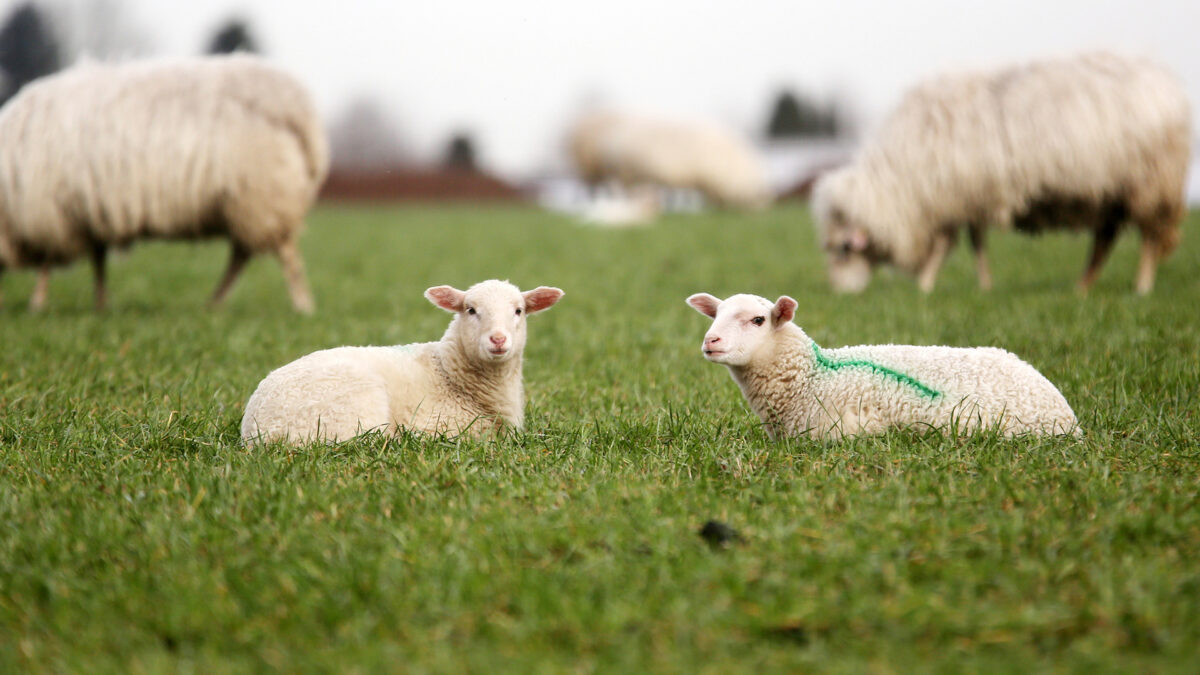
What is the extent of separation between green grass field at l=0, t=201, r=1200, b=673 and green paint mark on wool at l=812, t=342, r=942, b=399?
0.28 meters

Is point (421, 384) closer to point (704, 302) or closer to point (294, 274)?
point (704, 302)

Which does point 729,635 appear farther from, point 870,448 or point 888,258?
point 888,258

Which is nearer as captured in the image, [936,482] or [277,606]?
[277,606]

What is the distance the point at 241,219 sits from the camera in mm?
7742

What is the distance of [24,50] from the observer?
1492 inches

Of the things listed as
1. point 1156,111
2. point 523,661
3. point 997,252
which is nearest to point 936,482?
point 523,661

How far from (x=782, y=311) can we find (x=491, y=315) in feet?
3.49

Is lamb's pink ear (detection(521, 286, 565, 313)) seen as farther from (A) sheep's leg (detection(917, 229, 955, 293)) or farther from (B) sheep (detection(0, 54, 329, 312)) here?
Result: (A) sheep's leg (detection(917, 229, 955, 293))

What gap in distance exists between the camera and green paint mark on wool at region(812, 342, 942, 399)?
12.3ft

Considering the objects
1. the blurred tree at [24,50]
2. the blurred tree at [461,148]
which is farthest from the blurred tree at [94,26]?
the blurred tree at [461,148]

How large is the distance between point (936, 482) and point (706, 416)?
3.96 feet

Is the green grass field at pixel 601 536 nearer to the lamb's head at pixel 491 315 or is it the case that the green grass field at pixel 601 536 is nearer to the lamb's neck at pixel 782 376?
the lamb's neck at pixel 782 376

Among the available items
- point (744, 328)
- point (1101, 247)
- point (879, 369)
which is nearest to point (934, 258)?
point (1101, 247)

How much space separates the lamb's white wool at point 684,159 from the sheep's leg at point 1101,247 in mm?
24630
